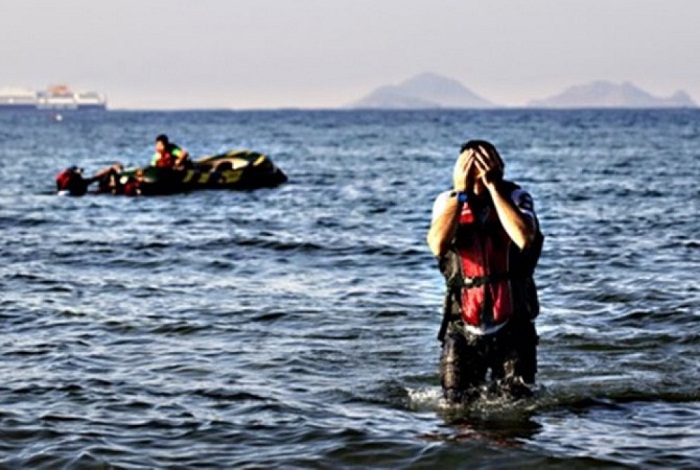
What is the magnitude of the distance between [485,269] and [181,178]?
23.6 metres

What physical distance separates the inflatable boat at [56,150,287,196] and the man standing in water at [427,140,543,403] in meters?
22.6

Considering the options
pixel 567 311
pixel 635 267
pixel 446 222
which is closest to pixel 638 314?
pixel 567 311

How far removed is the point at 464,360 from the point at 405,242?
41.7ft

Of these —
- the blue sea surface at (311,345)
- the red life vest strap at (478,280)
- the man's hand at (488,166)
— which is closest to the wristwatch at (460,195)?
the man's hand at (488,166)

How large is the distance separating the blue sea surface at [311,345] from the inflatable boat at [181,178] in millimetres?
3665

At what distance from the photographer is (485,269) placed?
8.01m

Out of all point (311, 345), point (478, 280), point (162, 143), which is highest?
point (478, 280)

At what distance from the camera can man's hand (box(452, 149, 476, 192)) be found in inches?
305

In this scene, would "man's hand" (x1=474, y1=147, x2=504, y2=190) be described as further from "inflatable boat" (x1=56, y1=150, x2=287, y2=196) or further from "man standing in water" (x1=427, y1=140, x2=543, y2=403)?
"inflatable boat" (x1=56, y1=150, x2=287, y2=196)

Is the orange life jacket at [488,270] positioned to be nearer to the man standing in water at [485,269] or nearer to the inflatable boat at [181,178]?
the man standing in water at [485,269]

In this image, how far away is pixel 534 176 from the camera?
4088 cm

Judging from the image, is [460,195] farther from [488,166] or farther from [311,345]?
[311,345]

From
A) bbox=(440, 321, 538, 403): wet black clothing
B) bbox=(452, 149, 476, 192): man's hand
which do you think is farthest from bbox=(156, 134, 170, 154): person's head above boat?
bbox=(452, 149, 476, 192): man's hand

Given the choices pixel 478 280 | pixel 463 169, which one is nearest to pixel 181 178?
pixel 478 280
